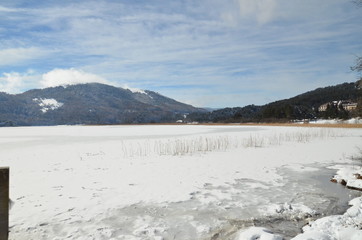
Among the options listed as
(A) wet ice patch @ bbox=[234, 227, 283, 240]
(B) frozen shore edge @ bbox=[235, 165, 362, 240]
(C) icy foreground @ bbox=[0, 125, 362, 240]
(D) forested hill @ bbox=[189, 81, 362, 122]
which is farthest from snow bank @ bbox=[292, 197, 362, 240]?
(D) forested hill @ bbox=[189, 81, 362, 122]

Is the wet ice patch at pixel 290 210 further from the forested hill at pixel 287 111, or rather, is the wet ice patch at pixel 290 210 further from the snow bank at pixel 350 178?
the forested hill at pixel 287 111

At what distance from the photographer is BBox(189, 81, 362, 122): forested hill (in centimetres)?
8356

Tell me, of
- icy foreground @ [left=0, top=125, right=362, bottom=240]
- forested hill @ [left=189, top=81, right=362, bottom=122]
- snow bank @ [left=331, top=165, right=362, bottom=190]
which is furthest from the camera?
forested hill @ [left=189, top=81, right=362, bottom=122]

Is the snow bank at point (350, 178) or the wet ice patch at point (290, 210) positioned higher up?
the snow bank at point (350, 178)

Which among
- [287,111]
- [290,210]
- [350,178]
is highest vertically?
[287,111]

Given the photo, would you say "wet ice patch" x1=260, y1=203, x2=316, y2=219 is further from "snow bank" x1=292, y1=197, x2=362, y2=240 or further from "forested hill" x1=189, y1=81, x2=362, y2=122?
"forested hill" x1=189, y1=81, x2=362, y2=122

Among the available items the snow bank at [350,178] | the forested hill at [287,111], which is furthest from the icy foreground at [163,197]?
the forested hill at [287,111]

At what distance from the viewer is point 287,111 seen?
278 ft

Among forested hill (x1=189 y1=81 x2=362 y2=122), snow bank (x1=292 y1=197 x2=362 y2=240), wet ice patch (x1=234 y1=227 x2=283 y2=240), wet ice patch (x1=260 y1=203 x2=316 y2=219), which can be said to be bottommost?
wet ice patch (x1=260 y1=203 x2=316 y2=219)

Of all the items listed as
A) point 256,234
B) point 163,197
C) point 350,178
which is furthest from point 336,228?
point 350,178

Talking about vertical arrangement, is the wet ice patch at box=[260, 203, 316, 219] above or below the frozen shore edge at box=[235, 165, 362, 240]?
below

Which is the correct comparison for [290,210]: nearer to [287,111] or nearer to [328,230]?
[328,230]

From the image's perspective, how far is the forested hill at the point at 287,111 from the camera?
83562 millimetres

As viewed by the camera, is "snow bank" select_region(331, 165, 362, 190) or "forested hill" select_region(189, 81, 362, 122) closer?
"snow bank" select_region(331, 165, 362, 190)
